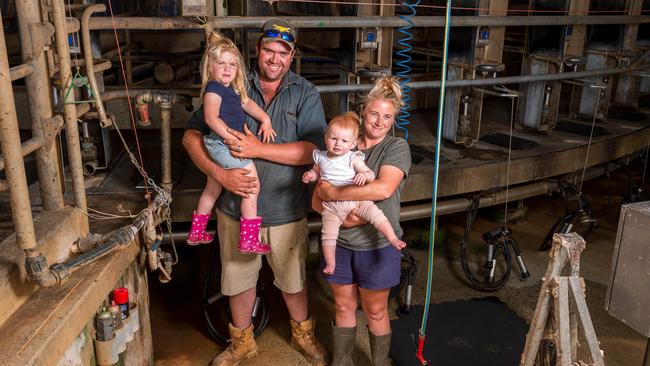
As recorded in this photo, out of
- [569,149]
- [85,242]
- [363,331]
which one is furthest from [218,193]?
[569,149]

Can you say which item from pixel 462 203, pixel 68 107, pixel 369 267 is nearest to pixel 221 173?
pixel 68 107

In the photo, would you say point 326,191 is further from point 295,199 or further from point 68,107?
point 68,107

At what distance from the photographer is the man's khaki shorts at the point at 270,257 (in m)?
3.81

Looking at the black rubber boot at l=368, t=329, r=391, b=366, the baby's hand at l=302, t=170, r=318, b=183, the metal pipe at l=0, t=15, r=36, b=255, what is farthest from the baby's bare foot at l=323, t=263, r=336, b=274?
the metal pipe at l=0, t=15, r=36, b=255

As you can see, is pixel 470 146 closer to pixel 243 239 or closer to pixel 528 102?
pixel 528 102

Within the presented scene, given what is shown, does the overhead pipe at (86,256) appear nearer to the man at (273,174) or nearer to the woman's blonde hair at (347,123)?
the man at (273,174)

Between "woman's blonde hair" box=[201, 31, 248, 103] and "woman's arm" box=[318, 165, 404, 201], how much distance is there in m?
0.75

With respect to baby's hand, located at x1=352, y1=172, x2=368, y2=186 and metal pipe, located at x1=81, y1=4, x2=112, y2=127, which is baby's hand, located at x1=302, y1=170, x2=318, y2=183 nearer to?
baby's hand, located at x1=352, y1=172, x2=368, y2=186

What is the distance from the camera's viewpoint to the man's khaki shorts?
3.81m

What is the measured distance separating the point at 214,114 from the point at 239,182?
39 centimetres

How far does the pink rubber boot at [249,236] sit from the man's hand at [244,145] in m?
0.39

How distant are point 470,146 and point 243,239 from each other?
3232 mm

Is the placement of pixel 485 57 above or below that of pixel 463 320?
above

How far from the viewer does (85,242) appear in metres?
3.36
